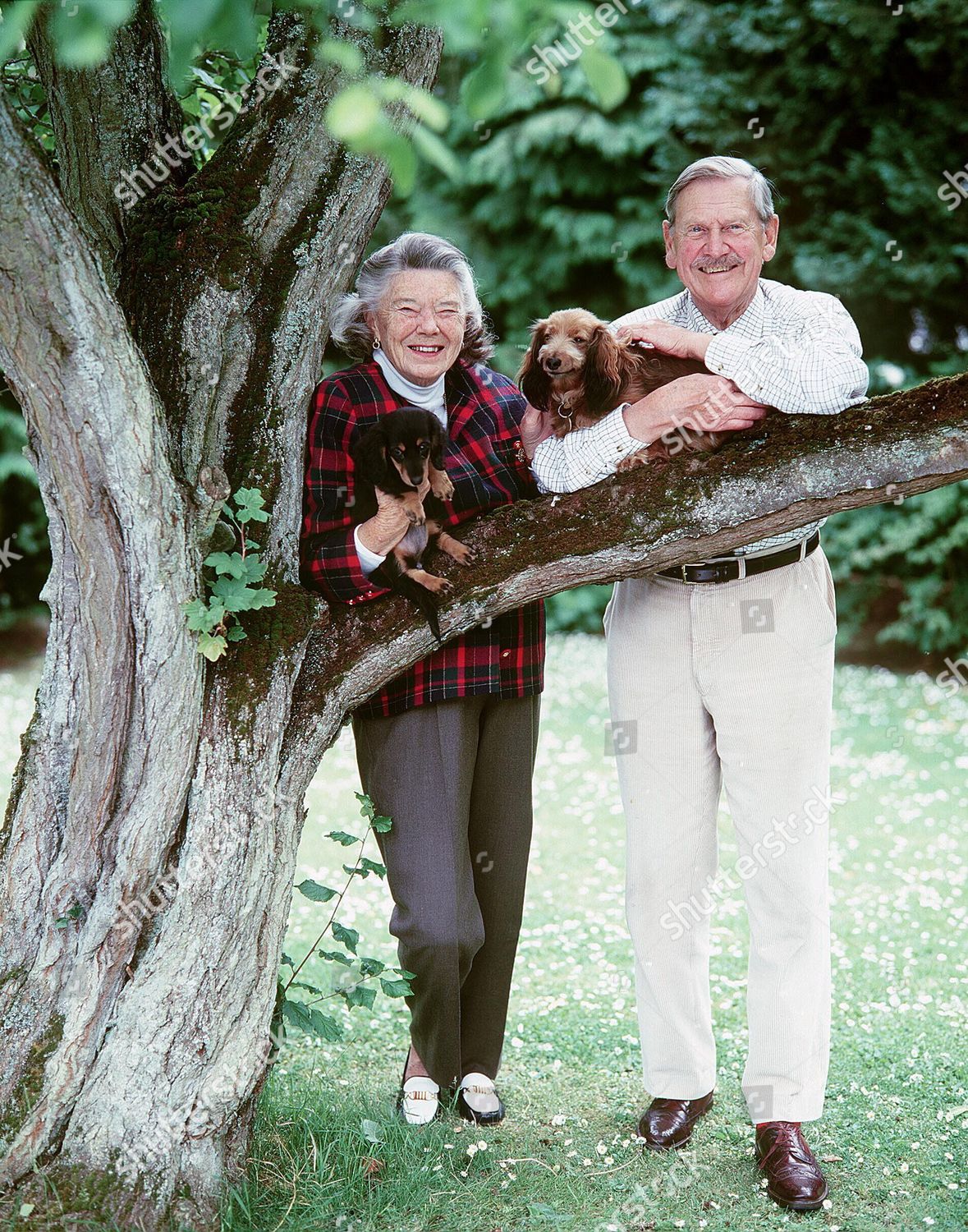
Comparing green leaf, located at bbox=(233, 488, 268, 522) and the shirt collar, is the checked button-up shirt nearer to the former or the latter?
the shirt collar

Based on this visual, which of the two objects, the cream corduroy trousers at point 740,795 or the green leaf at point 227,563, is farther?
the cream corduroy trousers at point 740,795

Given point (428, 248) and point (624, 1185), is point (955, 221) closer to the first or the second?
point (428, 248)

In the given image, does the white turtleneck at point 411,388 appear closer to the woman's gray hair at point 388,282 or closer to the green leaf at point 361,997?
the woman's gray hair at point 388,282

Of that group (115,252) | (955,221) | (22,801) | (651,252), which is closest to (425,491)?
(115,252)

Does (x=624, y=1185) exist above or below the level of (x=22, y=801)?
below

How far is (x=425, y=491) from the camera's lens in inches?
118

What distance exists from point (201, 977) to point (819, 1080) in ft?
5.62

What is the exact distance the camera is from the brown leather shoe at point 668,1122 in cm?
335

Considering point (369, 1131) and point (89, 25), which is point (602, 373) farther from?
point (369, 1131)

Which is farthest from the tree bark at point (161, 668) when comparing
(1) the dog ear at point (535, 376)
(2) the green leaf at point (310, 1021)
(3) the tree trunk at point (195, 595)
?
(1) the dog ear at point (535, 376)

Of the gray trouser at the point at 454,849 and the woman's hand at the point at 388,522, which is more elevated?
the woman's hand at the point at 388,522

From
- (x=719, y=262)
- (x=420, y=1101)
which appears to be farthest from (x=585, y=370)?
(x=420, y=1101)

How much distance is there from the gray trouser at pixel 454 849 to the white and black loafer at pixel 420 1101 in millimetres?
33

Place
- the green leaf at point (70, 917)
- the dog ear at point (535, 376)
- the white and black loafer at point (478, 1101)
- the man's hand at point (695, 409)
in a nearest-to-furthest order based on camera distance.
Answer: the green leaf at point (70, 917), the man's hand at point (695, 409), the dog ear at point (535, 376), the white and black loafer at point (478, 1101)
